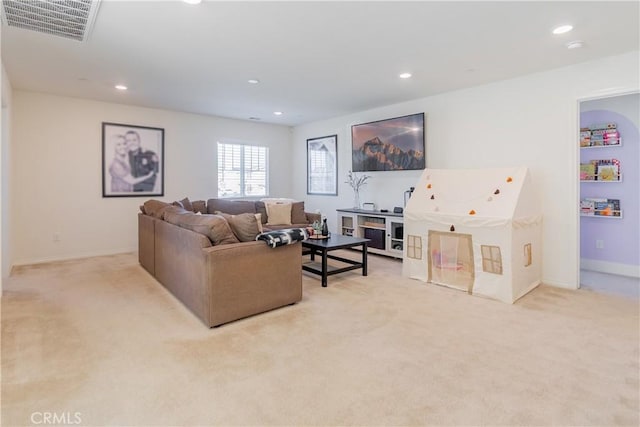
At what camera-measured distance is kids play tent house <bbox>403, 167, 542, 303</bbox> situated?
3.49 meters

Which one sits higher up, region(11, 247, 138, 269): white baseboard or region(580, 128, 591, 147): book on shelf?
region(580, 128, 591, 147): book on shelf

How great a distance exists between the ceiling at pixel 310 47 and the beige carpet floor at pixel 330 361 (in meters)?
2.41

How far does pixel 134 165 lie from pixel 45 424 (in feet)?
15.8

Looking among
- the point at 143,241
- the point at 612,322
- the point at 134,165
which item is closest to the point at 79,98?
the point at 134,165

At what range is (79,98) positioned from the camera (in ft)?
17.3

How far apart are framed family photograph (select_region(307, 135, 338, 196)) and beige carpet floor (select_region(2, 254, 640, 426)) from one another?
3.53 m

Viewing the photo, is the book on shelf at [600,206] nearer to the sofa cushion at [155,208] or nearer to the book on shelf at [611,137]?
the book on shelf at [611,137]

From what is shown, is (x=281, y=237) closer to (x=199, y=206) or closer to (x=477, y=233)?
(x=477, y=233)

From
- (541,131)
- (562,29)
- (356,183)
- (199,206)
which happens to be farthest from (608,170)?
(199,206)

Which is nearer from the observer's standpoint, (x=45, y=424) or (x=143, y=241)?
(x=45, y=424)

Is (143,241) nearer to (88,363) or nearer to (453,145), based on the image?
Answer: (88,363)

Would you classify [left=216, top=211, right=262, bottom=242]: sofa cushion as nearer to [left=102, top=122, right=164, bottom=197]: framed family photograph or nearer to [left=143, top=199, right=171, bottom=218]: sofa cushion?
[left=143, top=199, right=171, bottom=218]: sofa cushion

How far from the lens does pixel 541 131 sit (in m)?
4.02

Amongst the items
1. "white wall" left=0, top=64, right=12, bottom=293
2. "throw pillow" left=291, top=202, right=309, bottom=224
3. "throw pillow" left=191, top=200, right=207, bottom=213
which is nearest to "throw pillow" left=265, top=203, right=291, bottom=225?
"throw pillow" left=291, top=202, right=309, bottom=224
